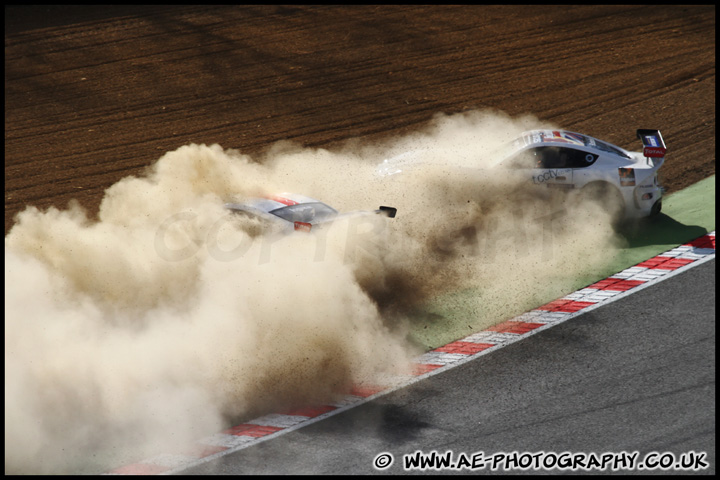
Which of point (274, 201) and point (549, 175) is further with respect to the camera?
point (549, 175)

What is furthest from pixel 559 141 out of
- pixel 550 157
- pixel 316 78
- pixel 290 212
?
pixel 316 78

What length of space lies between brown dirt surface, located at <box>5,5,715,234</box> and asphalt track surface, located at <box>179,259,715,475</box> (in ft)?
17.2

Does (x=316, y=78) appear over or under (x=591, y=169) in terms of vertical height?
over

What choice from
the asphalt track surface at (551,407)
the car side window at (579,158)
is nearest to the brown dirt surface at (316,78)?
the car side window at (579,158)

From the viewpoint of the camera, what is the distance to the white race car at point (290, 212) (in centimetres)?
1042

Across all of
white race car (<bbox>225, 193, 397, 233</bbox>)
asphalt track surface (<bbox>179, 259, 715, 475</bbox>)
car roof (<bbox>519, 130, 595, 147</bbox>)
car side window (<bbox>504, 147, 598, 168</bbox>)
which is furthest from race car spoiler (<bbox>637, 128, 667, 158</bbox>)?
white race car (<bbox>225, 193, 397, 233</bbox>)

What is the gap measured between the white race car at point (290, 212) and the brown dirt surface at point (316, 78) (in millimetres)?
4132

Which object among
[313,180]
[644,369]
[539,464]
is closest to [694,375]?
[644,369]

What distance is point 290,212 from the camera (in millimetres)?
10695

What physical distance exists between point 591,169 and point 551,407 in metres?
4.81

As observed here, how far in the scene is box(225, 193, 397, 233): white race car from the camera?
10.4 m

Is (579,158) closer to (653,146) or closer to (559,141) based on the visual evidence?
(559,141)

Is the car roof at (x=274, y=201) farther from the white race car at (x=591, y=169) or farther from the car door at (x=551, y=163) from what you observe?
the car door at (x=551, y=163)

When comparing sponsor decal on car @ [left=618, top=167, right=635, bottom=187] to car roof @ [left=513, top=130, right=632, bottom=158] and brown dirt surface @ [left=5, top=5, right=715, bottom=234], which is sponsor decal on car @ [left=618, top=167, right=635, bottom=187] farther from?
brown dirt surface @ [left=5, top=5, right=715, bottom=234]
